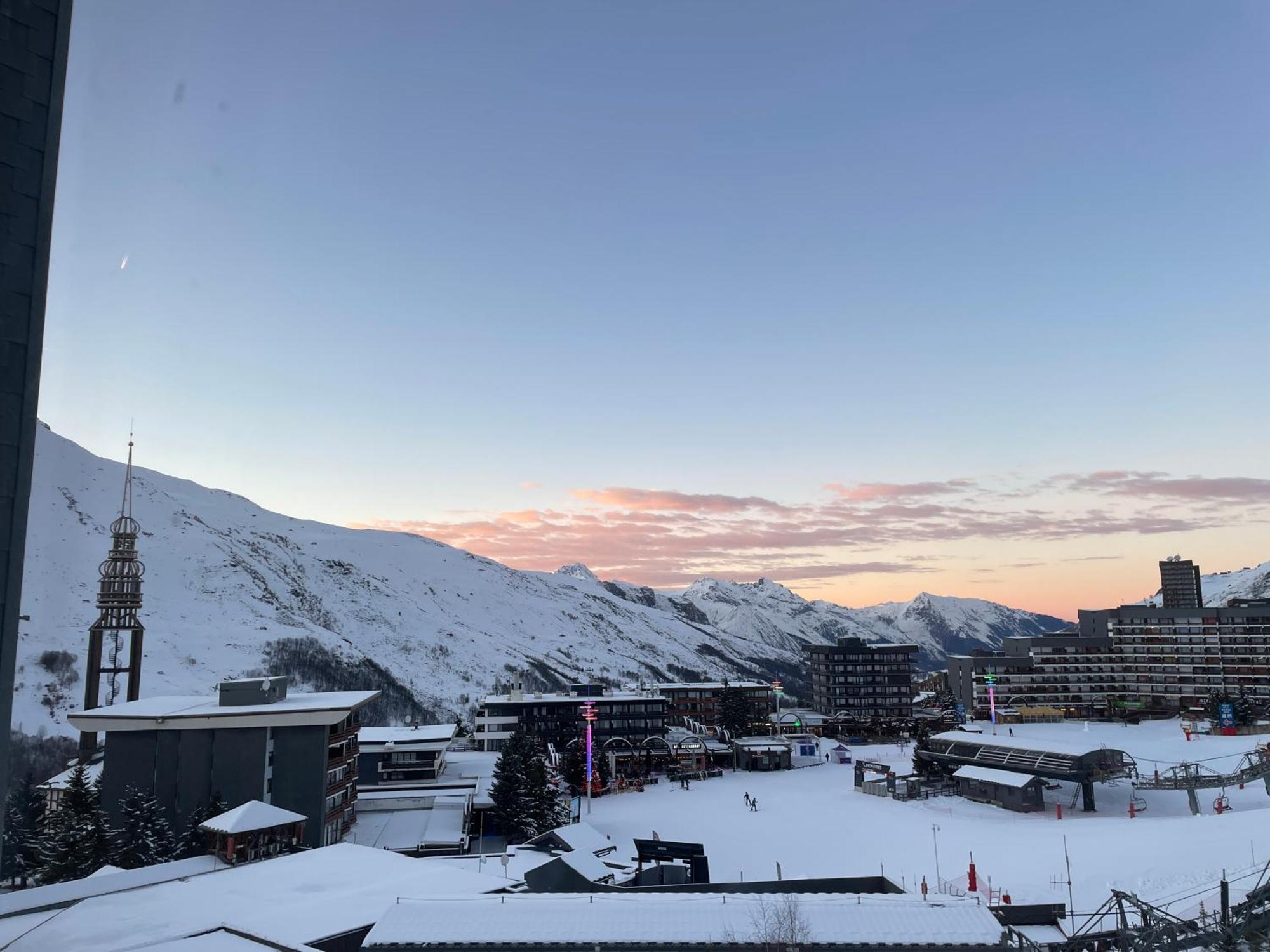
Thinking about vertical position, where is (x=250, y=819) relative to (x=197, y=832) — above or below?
above

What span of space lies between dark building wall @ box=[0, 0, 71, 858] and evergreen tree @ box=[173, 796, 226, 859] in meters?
37.8

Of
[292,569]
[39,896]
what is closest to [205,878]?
[39,896]

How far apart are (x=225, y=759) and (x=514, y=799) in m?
18.2

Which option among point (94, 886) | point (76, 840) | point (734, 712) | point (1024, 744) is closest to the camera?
point (94, 886)

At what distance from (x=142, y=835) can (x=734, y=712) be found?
63.8 metres

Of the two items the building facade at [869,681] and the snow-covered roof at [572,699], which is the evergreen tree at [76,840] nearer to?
the snow-covered roof at [572,699]

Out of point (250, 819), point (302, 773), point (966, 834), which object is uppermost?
point (302, 773)

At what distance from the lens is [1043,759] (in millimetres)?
56438

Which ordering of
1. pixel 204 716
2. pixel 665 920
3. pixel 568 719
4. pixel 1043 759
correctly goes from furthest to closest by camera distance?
1. pixel 568 719
2. pixel 1043 759
3. pixel 204 716
4. pixel 665 920

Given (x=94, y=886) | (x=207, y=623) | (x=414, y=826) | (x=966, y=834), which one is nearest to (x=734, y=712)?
(x=966, y=834)

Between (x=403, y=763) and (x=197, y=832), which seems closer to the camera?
(x=197, y=832)

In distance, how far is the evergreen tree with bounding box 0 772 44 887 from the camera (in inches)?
1679

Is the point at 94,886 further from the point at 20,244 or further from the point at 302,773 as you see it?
the point at 20,244

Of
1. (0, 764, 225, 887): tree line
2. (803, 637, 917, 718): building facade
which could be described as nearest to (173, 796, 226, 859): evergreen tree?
(0, 764, 225, 887): tree line
